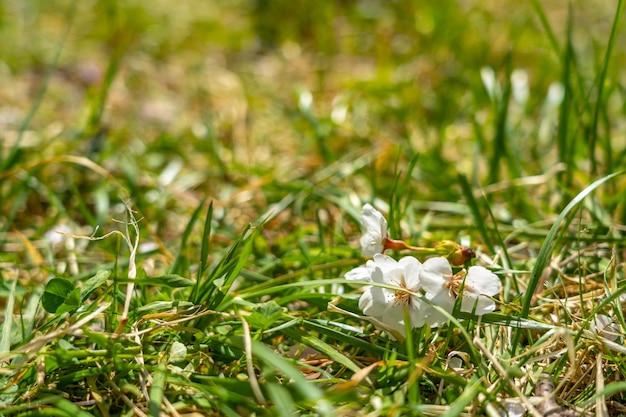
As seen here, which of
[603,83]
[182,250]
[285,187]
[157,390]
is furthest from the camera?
[285,187]

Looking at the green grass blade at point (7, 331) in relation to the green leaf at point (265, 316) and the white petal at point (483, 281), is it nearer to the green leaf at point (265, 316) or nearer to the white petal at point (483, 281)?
the green leaf at point (265, 316)

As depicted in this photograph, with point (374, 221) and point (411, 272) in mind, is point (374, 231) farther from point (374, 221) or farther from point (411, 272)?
point (411, 272)

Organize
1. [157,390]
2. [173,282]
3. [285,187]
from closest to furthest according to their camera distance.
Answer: [157,390]
[173,282]
[285,187]

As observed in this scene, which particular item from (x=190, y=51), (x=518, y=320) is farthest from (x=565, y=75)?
(x=190, y=51)

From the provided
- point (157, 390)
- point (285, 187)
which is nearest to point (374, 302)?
point (157, 390)

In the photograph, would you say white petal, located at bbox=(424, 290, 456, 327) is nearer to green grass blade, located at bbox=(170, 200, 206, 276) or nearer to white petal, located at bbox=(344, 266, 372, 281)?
white petal, located at bbox=(344, 266, 372, 281)

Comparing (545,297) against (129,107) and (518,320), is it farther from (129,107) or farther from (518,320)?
(129,107)

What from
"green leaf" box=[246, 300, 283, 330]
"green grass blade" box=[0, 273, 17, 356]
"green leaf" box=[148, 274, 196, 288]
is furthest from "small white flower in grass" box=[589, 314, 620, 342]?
"green grass blade" box=[0, 273, 17, 356]

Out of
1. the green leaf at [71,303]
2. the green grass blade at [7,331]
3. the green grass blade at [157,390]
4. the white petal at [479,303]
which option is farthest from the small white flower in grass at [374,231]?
the green grass blade at [7,331]
